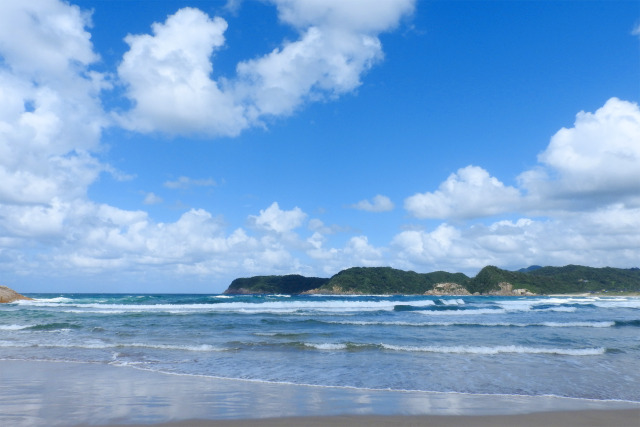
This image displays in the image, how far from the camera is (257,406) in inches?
298

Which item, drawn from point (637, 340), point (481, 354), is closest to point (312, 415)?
point (481, 354)

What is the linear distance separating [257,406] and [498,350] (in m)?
10.5

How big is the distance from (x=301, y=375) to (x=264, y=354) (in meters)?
3.78

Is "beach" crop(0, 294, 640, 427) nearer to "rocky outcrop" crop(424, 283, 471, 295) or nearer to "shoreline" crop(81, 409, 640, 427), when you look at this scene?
"shoreline" crop(81, 409, 640, 427)

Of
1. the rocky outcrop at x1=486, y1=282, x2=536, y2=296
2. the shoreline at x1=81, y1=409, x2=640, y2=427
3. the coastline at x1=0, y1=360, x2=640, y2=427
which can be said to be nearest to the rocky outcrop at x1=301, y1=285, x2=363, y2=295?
the rocky outcrop at x1=486, y1=282, x2=536, y2=296

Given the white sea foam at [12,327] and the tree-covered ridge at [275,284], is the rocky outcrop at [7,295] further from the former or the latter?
the tree-covered ridge at [275,284]

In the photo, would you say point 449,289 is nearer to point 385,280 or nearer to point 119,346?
point 385,280

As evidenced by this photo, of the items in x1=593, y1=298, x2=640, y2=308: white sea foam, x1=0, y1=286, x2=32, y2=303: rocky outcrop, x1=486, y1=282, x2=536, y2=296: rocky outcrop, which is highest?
→ x1=0, y1=286, x2=32, y2=303: rocky outcrop

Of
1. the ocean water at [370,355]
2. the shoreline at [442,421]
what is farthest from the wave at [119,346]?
the shoreline at [442,421]

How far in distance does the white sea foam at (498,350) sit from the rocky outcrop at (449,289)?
341 ft

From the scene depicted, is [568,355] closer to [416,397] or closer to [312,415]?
[416,397]

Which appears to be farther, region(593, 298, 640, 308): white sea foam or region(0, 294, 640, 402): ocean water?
region(593, 298, 640, 308): white sea foam

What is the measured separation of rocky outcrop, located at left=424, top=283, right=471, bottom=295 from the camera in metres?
115

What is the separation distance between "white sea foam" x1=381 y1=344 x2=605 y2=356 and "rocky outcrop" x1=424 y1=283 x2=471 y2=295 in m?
104
